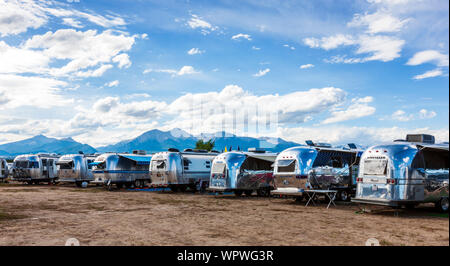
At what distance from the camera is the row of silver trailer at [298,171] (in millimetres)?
13477

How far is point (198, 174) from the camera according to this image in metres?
26.0

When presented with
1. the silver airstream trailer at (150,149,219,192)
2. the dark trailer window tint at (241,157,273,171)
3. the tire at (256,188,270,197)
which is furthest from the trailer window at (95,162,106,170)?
the tire at (256,188,270,197)

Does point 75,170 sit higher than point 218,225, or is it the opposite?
Answer: point 75,170

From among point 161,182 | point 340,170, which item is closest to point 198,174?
point 161,182

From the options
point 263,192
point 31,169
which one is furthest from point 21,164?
point 263,192

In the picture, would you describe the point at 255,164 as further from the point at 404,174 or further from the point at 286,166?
the point at 404,174

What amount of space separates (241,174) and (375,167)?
28.3 feet

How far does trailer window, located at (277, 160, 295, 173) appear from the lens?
1789 centimetres

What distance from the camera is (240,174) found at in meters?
21.3

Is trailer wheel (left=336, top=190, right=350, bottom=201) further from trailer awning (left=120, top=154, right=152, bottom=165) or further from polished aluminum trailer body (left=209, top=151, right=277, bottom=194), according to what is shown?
trailer awning (left=120, top=154, right=152, bottom=165)

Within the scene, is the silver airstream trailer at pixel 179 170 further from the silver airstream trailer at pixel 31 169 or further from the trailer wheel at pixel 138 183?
the silver airstream trailer at pixel 31 169
